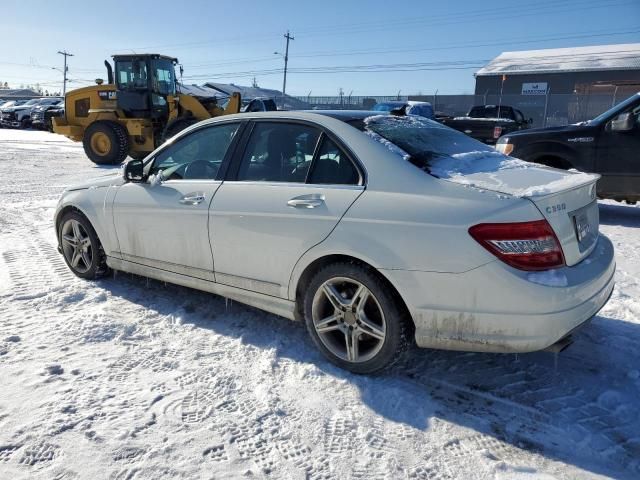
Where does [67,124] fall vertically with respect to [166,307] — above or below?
above

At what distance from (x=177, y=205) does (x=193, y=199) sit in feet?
0.57

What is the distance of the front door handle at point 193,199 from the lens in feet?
12.1

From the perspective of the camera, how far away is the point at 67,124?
1680 cm

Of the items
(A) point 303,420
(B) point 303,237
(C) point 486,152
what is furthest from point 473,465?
(C) point 486,152

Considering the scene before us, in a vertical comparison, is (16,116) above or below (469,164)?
above

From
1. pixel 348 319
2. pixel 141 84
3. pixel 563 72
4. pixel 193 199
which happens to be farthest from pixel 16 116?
pixel 563 72

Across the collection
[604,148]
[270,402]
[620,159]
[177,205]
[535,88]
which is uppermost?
[535,88]

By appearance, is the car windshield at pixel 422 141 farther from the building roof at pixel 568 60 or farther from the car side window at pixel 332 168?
the building roof at pixel 568 60

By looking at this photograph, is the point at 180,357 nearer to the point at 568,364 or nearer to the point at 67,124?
the point at 568,364

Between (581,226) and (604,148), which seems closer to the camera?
(581,226)

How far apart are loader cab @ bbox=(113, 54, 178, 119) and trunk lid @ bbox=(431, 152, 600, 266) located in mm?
13265

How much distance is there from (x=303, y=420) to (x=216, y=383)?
63cm

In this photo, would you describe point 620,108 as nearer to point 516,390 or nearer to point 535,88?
point 516,390

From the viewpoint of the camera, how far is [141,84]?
1474 centimetres
